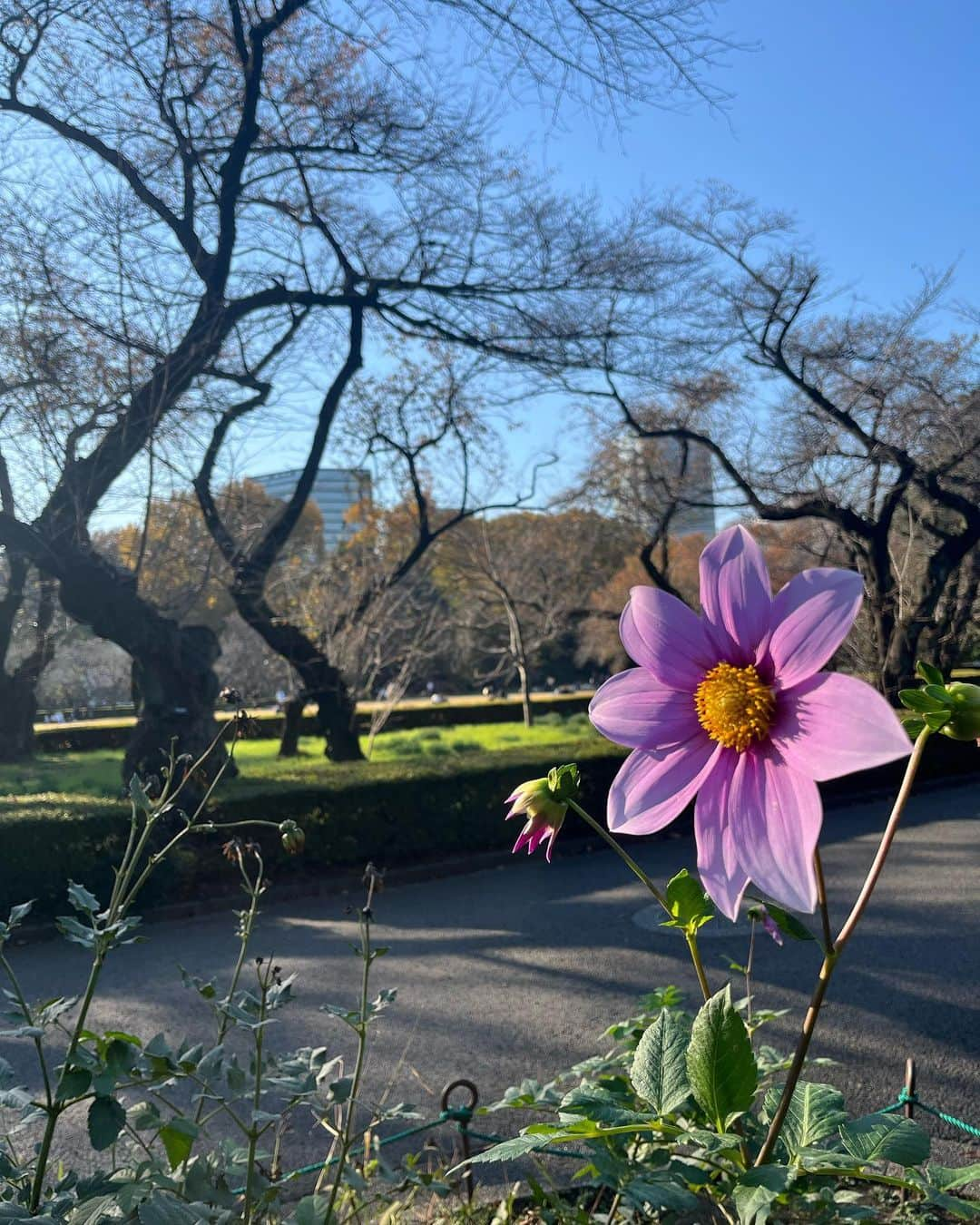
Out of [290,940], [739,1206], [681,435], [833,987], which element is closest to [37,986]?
[290,940]

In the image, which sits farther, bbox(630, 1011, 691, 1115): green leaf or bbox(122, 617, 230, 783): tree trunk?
bbox(122, 617, 230, 783): tree trunk

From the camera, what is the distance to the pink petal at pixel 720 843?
2.63 feet

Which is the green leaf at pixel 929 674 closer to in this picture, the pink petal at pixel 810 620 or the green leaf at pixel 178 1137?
the pink petal at pixel 810 620

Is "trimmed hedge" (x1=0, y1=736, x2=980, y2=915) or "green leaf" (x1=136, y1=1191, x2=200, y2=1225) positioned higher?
"green leaf" (x1=136, y1=1191, x2=200, y2=1225)

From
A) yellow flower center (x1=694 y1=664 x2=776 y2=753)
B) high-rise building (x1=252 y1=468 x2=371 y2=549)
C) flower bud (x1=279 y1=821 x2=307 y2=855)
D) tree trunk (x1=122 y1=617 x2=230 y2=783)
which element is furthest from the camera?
high-rise building (x1=252 y1=468 x2=371 y2=549)

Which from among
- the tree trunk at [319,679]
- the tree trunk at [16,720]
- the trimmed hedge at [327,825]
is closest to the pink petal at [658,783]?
the trimmed hedge at [327,825]

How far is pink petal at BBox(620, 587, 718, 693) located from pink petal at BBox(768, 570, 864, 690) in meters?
0.09

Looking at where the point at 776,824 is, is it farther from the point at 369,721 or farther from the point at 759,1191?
the point at 369,721

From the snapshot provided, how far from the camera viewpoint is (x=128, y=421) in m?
8.72

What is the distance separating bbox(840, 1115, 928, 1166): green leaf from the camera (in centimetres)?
102

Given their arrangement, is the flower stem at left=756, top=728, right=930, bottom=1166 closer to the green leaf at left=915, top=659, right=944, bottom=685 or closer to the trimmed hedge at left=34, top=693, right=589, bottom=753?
the green leaf at left=915, top=659, right=944, bottom=685

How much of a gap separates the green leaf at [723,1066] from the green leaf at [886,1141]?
0.14m

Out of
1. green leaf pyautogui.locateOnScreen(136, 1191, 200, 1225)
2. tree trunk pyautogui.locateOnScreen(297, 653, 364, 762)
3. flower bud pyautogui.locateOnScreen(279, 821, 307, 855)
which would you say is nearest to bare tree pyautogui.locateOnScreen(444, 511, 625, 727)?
tree trunk pyautogui.locateOnScreen(297, 653, 364, 762)

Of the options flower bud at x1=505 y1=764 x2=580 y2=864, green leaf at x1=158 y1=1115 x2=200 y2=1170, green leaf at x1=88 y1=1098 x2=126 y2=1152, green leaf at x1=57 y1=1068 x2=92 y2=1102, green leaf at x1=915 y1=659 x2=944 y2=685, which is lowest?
green leaf at x1=158 y1=1115 x2=200 y2=1170
